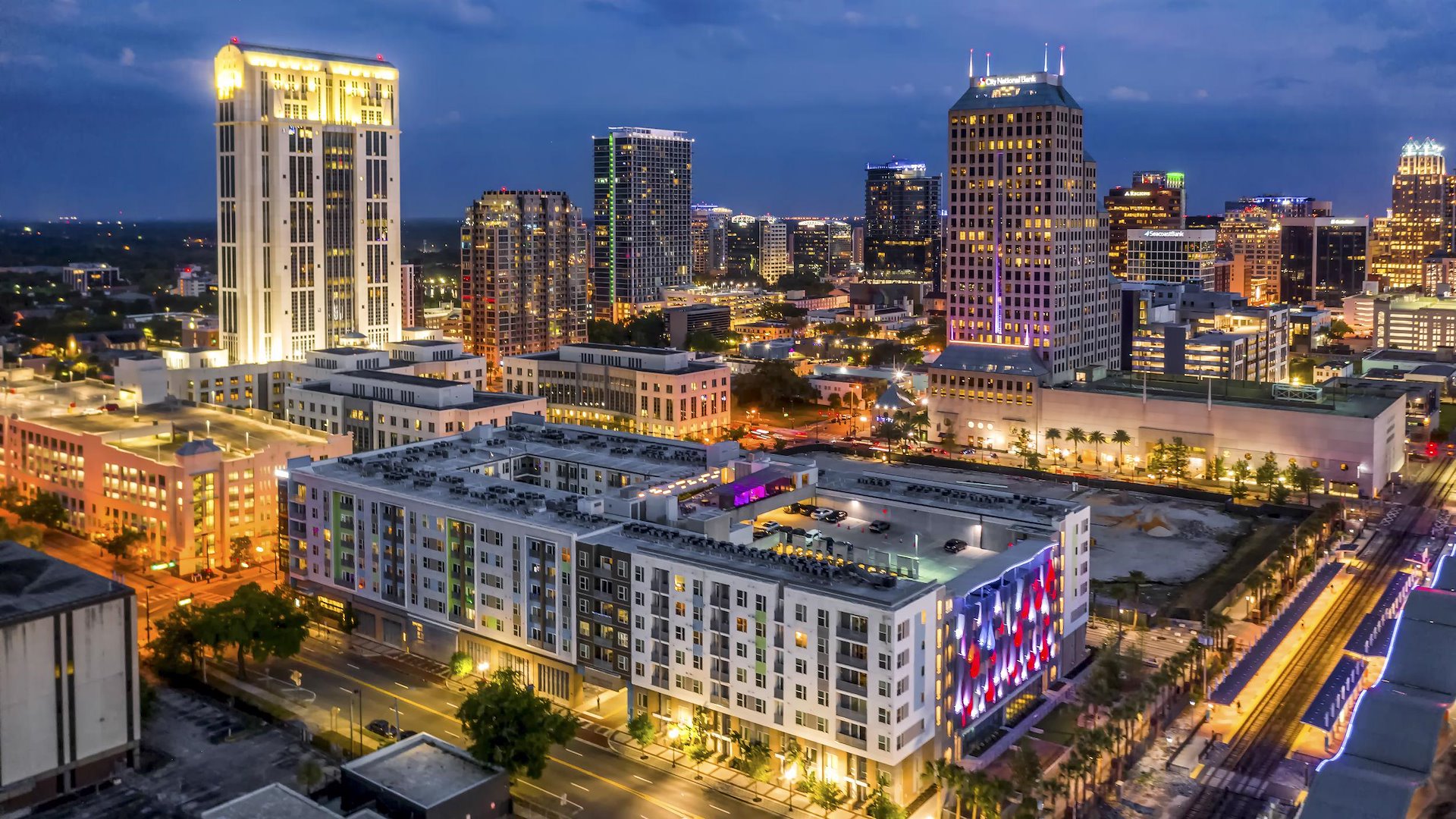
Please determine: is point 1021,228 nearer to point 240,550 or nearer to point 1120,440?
point 1120,440

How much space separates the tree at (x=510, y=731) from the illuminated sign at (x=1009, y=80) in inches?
3373

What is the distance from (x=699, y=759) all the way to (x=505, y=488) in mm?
18696

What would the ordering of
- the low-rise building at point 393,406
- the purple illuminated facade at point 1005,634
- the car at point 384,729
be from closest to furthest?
the purple illuminated facade at point 1005,634
the car at point 384,729
the low-rise building at point 393,406

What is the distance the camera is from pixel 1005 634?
4897cm

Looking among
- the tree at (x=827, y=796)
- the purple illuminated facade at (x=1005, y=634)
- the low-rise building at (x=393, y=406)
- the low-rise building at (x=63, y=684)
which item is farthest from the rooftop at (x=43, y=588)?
the low-rise building at (x=393, y=406)

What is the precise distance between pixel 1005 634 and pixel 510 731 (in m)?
20.4

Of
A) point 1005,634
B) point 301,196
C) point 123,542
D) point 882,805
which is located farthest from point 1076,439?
point 301,196

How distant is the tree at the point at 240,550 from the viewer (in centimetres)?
6956

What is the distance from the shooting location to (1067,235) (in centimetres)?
11112

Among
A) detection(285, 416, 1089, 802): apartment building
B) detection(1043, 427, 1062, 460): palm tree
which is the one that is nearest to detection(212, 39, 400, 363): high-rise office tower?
detection(285, 416, 1089, 802): apartment building

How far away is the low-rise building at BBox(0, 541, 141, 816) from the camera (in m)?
42.8

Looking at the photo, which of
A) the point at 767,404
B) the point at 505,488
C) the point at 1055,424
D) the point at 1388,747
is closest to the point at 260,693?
the point at 505,488

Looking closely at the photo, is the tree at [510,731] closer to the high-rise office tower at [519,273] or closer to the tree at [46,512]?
the tree at [46,512]

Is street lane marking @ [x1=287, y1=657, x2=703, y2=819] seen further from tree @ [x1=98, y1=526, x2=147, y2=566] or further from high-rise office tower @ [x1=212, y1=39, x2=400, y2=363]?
high-rise office tower @ [x1=212, y1=39, x2=400, y2=363]
